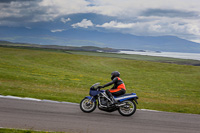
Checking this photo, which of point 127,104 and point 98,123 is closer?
point 98,123

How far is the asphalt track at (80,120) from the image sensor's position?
839 centimetres

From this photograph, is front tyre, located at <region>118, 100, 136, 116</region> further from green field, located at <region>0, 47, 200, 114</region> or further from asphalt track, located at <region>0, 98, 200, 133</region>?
green field, located at <region>0, 47, 200, 114</region>

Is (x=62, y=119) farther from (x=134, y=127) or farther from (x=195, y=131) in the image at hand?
(x=195, y=131)

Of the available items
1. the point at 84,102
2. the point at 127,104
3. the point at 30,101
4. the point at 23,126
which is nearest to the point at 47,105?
the point at 30,101

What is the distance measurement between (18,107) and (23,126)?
315 cm

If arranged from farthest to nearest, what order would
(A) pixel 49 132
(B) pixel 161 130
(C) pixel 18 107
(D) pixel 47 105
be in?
(D) pixel 47 105, (C) pixel 18 107, (B) pixel 161 130, (A) pixel 49 132

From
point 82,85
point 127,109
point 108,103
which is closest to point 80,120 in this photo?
point 108,103

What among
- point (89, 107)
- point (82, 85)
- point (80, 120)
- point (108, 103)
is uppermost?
point (108, 103)

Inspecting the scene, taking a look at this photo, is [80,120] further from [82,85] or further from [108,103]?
[82,85]

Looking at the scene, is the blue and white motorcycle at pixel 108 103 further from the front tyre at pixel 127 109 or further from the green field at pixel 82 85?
the green field at pixel 82 85

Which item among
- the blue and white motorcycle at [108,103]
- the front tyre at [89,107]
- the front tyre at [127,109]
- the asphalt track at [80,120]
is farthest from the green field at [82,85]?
the front tyre at [127,109]

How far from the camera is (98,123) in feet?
30.4

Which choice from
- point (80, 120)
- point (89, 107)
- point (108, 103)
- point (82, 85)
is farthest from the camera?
point (82, 85)

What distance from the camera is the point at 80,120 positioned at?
9508mm
